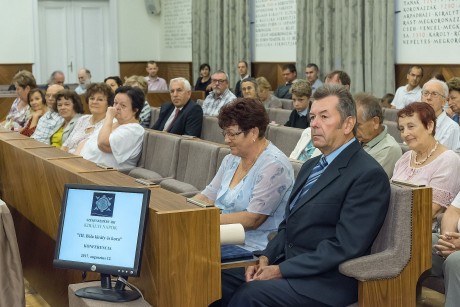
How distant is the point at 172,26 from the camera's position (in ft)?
54.5

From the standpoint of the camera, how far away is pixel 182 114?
746cm

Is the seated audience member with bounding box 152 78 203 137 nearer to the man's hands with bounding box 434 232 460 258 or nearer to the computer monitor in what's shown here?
the man's hands with bounding box 434 232 460 258

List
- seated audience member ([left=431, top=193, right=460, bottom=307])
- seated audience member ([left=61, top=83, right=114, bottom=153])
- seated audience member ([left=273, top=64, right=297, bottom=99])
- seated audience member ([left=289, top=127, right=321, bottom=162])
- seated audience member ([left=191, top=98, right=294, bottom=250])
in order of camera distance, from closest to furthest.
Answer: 1. seated audience member ([left=431, top=193, right=460, bottom=307])
2. seated audience member ([left=191, top=98, right=294, bottom=250])
3. seated audience member ([left=289, top=127, right=321, bottom=162])
4. seated audience member ([left=61, top=83, right=114, bottom=153])
5. seated audience member ([left=273, top=64, right=297, bottom=99])

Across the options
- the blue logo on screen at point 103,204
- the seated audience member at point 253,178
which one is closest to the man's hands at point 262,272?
the seated audience member at point 253,178

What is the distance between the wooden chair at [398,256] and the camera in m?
2.99

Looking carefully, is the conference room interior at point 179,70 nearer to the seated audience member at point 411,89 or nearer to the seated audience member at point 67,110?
the seated audience member at point 411,89

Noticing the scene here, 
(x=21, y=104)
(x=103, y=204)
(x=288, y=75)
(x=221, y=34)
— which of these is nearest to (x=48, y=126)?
(x=21, y=104)

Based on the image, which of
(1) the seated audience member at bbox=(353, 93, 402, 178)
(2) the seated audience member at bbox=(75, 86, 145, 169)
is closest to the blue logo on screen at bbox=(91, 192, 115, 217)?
(1) the seated audience member at bbox=(353, 93, 402, 178)

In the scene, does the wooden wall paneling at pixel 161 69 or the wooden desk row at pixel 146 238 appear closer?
the wooden desk row at pixel 146 238

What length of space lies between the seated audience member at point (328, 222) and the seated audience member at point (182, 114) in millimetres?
4104

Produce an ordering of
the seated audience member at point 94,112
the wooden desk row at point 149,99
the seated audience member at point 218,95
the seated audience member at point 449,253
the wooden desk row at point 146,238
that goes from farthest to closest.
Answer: the wooden desk row at point 149,99
the seated audience member at point 218,95
the seated audience member at point 94,112
the seated audience member at point 449,253
the wooden desk row at point 146,238

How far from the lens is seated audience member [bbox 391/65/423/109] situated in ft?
30.3

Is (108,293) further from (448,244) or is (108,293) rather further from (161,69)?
(161,69)

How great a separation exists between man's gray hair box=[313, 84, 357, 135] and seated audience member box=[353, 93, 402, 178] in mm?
1308
